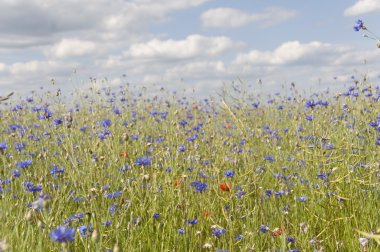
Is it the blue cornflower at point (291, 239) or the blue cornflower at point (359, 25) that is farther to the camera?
the blue cornflower at point (359, 25)

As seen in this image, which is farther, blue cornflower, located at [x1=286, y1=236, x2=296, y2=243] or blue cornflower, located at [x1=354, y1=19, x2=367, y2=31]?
blue cornflower, located at [x1=354, y1=19, x2=367, y2=31]

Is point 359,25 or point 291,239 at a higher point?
point 359,25

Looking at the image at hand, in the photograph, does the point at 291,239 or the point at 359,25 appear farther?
the point at 359,25

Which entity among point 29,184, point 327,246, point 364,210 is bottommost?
point 327,246

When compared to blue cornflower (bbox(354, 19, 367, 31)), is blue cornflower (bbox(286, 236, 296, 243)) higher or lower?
lower

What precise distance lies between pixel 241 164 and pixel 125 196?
5.12 feet

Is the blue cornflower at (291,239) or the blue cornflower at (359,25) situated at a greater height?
the blue cornflower at (359,25)

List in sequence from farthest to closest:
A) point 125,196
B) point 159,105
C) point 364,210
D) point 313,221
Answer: point 159,105, point 125,196, point 313,221, point 364,210

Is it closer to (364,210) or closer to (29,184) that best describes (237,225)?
(364,210)

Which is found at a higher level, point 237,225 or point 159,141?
point 159,141

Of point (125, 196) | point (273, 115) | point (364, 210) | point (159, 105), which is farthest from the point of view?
point (159, 105)

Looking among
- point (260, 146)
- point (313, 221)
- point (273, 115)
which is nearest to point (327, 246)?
point (313, 221)

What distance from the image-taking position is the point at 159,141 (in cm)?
538

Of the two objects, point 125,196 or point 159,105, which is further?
point 159,105
